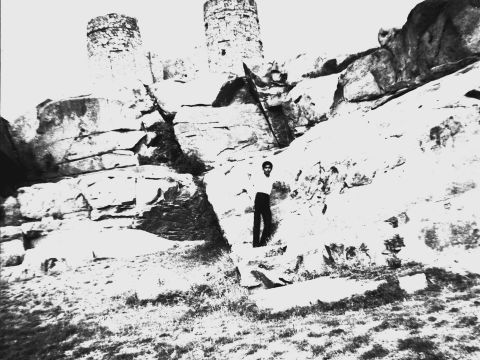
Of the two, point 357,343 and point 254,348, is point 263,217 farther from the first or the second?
point 357,343

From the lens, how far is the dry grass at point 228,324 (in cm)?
510

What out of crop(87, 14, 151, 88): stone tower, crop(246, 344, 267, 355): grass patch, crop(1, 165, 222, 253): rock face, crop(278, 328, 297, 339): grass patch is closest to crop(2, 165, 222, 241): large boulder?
crop(1, 165, 222, 253): rock face

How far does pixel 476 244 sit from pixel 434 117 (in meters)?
3.83

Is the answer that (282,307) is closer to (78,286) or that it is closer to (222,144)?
(78,286)

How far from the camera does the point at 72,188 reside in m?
17.1

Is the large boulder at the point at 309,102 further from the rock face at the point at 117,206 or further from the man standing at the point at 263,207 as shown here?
the man standing at the point at 263,207

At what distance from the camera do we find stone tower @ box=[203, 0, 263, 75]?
25766 mm

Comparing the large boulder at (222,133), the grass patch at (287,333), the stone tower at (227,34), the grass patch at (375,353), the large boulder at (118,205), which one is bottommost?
the grass patch at (375,353)

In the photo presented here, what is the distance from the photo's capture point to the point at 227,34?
25.9m

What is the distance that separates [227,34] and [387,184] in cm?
1886

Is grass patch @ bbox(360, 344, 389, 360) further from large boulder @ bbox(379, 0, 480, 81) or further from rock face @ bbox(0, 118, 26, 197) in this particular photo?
rock face @ bbox(0, 118, 26, 197)

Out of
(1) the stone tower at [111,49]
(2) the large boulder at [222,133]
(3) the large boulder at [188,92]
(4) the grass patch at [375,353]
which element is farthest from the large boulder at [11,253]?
(1) the stone tower at [111,49]

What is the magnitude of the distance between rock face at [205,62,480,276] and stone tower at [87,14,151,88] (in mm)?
15085

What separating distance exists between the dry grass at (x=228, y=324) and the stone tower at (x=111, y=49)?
56.6ft
